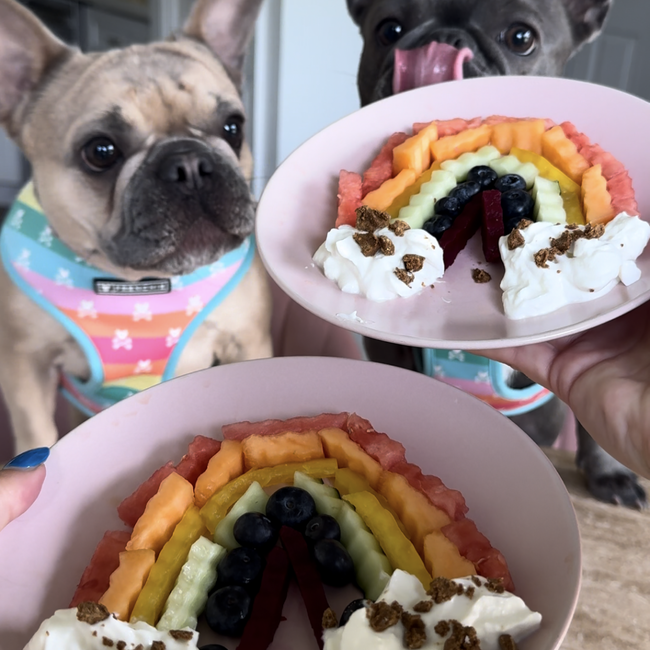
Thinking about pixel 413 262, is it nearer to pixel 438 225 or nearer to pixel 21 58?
pixel 438 225

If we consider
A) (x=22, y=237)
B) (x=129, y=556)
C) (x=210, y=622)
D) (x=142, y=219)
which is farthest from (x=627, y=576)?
(x=22, y=237)

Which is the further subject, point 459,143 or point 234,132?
point 234,132

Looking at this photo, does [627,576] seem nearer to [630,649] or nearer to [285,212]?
[630,649]

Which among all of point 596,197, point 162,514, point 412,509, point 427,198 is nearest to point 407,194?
point 427,198

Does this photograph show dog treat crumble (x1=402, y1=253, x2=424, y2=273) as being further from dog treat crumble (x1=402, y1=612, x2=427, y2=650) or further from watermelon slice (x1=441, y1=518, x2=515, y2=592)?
dog treat crumble (x1=402, y1=612, x2=427, y2=650)

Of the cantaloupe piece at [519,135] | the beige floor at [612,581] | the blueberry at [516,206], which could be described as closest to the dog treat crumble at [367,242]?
the blueberry at [516,206]

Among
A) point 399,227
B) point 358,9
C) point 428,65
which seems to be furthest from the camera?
point 358,9
